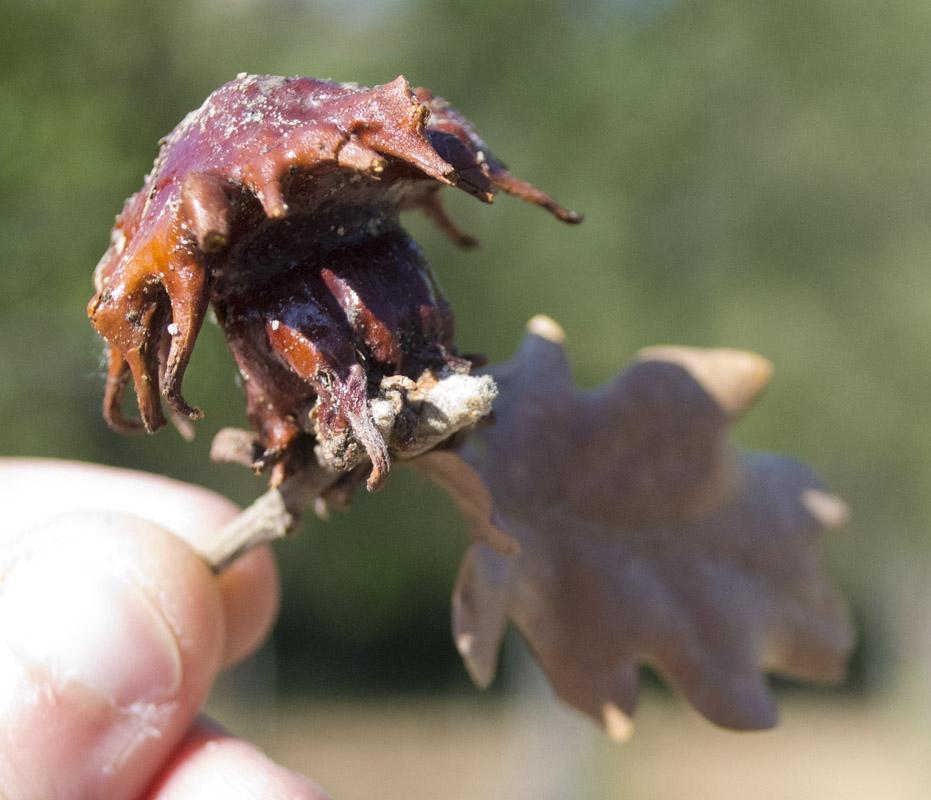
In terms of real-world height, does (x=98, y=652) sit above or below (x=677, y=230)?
above

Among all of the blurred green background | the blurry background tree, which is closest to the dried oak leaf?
the blurred green background

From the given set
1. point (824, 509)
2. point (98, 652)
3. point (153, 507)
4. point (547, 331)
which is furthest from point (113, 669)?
point (824, 509)

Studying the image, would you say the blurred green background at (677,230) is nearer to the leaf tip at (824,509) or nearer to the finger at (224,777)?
the leaf tip at (824,509)

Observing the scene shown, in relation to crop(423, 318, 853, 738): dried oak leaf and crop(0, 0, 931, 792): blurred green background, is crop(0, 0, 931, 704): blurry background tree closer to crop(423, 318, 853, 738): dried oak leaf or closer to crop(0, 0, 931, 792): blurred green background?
crop(0, 0, 931, 792): blurred green background

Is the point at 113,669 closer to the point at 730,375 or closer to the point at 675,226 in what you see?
the point at 730,375

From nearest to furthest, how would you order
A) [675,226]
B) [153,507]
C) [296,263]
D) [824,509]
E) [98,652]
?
1. [296,263]
2. [98,652]
3. [824,509]
4. [153,507]
5. [675,226]

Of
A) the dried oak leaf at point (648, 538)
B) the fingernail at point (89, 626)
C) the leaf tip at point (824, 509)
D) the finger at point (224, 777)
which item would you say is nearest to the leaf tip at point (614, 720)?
the dried oak leaf at point (648, 538)
